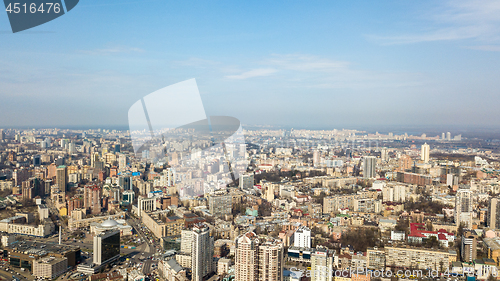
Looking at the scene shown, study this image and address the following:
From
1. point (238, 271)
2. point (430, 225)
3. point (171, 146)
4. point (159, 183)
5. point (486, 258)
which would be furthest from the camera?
point (159, 183)

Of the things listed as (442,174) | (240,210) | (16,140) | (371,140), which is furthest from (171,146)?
(371,140)

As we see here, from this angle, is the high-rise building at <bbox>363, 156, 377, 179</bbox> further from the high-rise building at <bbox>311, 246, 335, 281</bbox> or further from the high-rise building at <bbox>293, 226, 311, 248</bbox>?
the high-rise building at <bbox>311, 246, 335, 281</bbox>

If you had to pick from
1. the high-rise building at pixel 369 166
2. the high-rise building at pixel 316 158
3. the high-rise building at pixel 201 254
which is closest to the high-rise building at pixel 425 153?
the high-rise building at pixel 369 166

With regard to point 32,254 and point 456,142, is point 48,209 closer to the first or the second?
point 32,254

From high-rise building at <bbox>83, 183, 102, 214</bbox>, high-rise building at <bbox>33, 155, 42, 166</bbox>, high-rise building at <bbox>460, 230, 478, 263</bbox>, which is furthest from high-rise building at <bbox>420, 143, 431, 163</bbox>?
high-rise building at <bbox>33, 155, 42, 166</bbox>

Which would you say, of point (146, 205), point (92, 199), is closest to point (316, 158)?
point (146, 205)

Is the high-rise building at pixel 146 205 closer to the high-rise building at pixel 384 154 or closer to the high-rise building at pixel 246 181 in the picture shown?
the high-rise building at pixel 246 181

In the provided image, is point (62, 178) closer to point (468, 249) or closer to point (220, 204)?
point (220, 204)
